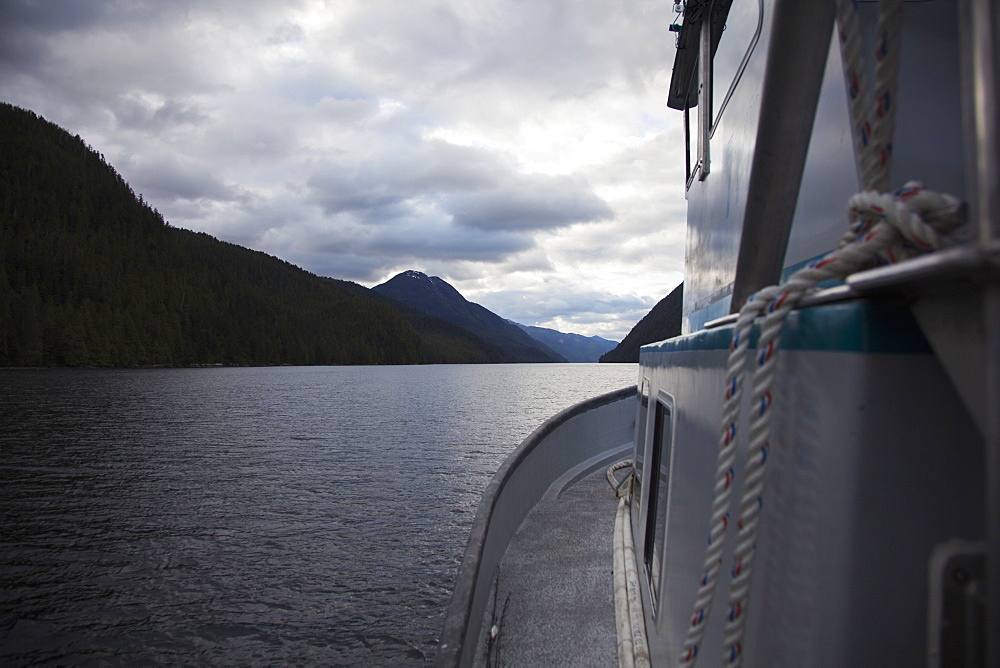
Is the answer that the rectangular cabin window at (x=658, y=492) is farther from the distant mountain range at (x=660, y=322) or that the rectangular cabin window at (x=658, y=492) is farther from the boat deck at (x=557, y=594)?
the distant mountain range at (x=660, y=322)

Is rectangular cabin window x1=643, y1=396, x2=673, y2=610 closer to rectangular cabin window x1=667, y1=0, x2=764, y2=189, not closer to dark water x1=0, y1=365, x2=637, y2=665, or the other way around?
rectangular cabin window x1=667, y1=0, x2=764, y2=189

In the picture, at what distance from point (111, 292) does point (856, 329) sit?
154360mm

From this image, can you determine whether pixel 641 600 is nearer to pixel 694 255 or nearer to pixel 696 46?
pixel 694 255

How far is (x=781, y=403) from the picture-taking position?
1.58 m

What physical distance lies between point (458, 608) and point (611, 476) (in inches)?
221

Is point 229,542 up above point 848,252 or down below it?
below

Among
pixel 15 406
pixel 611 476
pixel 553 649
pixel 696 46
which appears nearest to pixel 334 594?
pixel 611 476

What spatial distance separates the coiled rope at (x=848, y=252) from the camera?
3.70ft

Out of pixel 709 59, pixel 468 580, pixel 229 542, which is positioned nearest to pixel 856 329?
pixel 468 580

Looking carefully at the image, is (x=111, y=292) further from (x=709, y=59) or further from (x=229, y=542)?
→ (x=709, y=59)

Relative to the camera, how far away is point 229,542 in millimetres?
15586

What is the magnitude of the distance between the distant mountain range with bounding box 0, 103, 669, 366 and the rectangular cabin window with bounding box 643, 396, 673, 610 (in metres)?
121

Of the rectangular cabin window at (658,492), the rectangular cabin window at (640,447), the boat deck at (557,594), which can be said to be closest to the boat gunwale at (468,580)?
the boat deck at (557,594)

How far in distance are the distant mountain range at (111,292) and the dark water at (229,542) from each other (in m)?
89.4
